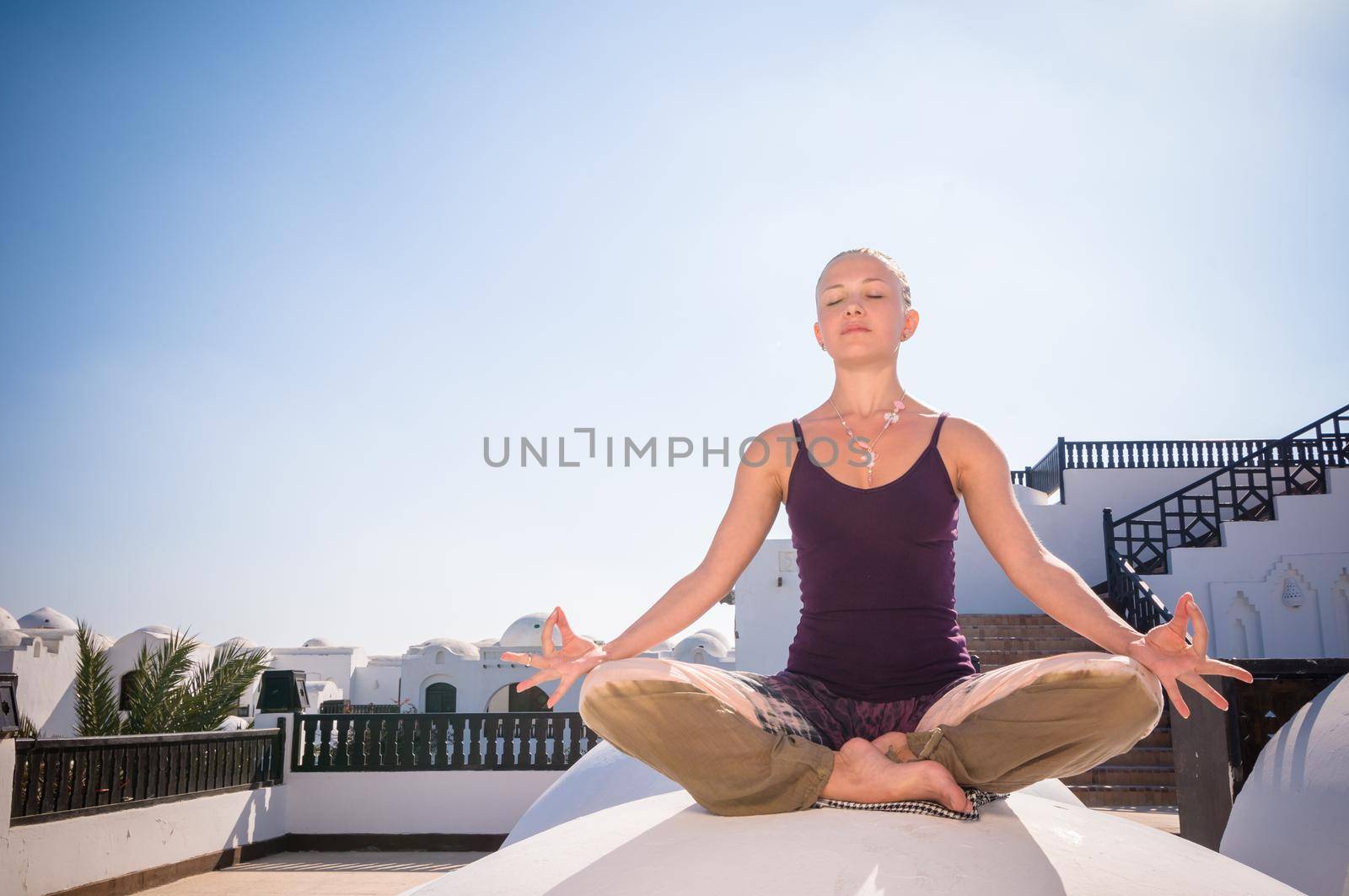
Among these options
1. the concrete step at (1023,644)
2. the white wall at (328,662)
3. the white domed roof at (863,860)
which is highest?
the white domed roof at (863,860)

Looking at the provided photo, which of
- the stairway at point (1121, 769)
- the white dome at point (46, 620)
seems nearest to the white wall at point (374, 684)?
the white dome at point (46, 620)

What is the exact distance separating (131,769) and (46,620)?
22283 millimetres

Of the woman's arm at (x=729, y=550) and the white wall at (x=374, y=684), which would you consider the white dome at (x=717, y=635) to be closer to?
the white wall at (x=374, y=684)

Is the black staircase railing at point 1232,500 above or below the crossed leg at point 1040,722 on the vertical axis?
above

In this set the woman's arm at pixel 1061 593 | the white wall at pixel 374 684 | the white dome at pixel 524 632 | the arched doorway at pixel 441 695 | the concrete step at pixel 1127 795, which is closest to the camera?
the woman's arm at pixel 1061 593

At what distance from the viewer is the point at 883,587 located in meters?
1.80

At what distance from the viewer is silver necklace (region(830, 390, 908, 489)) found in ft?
6.31

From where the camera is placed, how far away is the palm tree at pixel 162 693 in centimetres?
948

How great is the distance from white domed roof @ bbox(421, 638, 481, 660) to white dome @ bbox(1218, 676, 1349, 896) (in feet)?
84.2

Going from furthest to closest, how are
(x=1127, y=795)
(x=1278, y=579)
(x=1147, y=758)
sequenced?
(x=1278, y=579), (x=1147, y=758), (x=1127, y=795)

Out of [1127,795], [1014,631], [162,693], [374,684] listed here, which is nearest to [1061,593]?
[1127,795]

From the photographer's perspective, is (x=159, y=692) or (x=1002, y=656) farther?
(x=1002, y=656)

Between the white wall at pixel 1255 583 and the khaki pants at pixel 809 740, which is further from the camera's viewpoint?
the white wall at pixel 1255 583

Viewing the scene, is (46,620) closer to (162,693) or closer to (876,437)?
(162,693)
